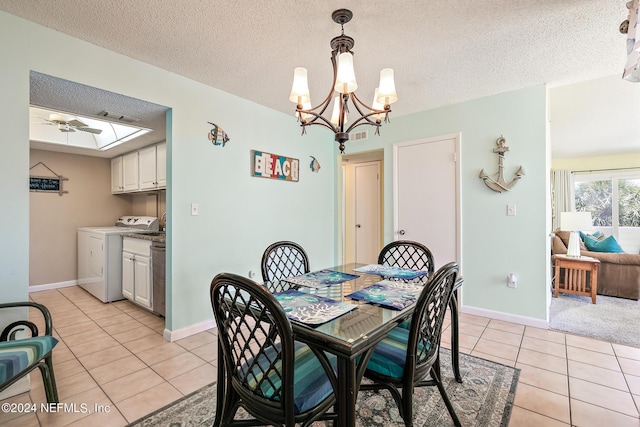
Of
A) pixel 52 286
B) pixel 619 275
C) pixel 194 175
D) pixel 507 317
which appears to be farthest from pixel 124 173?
pixel 619 275

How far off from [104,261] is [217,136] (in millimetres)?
2243

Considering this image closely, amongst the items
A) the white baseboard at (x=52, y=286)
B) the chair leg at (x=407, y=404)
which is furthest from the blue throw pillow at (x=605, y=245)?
the white baseboard at (x=52, y=286)

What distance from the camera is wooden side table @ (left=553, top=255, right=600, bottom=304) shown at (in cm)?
356

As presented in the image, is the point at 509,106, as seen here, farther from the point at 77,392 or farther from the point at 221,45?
the point at 77,392

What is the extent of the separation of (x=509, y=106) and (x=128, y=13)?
11.0 feet

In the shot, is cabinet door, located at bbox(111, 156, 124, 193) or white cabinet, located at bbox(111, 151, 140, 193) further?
cabinet door, located at bbox(111, 156, 124, 193)

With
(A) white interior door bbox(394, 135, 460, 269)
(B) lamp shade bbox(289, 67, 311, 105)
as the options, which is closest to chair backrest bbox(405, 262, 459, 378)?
(B) lamp shade bbox(289, 67, 311, 105)

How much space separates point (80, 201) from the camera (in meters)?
4.54

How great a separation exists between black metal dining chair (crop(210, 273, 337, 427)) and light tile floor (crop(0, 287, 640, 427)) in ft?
2.92

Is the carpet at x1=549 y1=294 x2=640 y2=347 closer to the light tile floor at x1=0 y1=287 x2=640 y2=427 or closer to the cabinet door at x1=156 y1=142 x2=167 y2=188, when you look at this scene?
the light tile floor at x1=0 y1=287 x2=640 y2=427

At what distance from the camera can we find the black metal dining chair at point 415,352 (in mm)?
1255

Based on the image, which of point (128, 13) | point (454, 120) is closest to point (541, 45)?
point (454, 120)

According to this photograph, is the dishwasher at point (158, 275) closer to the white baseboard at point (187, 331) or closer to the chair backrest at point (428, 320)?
the white baseboard at point (187, 331)

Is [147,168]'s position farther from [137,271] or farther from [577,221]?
[577,221]
